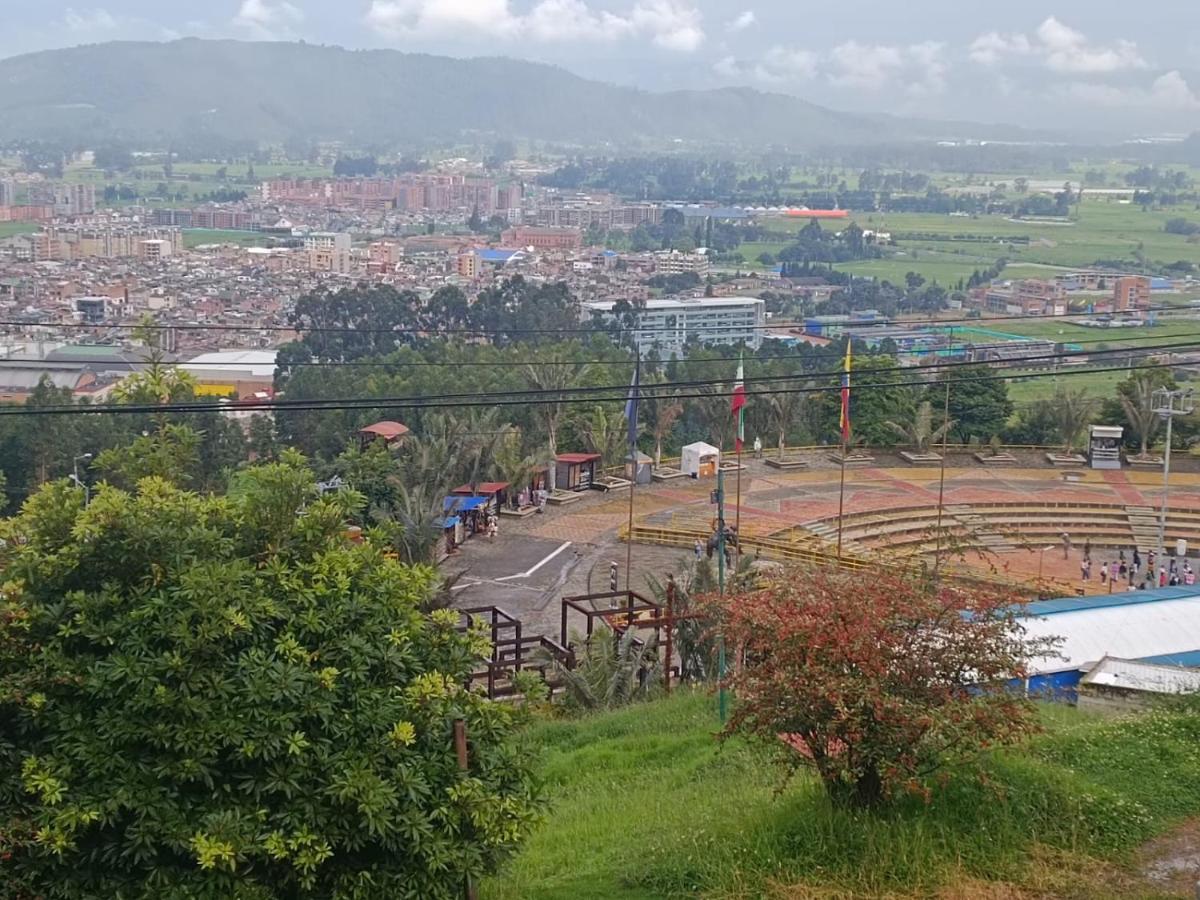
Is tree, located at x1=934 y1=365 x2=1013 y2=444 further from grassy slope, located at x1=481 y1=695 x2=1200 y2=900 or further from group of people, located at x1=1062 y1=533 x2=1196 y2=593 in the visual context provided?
grassy slope, located at x1=481 y1=695 x2=1200 y2=900

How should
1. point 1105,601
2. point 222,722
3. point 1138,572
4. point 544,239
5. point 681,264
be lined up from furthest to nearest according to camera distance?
point 544,239 < point 681,264 < point 1138,572 < point 1105,601 < point 222,722

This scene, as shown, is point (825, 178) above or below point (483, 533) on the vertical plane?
above

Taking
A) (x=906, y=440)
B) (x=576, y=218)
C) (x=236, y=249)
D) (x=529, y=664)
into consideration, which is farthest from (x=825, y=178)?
(x=529, y=664)

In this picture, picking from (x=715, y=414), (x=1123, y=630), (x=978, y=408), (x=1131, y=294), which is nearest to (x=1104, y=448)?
(x=978, y=408)

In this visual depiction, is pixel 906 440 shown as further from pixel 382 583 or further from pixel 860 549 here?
pixel 382 583

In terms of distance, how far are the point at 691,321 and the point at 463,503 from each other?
3204 centimetres

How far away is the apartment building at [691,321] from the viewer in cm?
4644

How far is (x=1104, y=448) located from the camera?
23969 mm

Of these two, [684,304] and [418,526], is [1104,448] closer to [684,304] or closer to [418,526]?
[418,526]

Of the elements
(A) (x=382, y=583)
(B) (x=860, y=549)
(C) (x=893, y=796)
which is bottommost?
(B) (x=860, y=549)

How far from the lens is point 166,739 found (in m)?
4.36

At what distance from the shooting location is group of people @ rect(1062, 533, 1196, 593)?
17.6 metres

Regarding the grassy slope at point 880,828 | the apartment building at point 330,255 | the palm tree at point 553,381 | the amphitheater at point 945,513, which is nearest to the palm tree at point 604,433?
the palm tree at point 553,381

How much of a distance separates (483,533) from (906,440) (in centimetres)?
876
